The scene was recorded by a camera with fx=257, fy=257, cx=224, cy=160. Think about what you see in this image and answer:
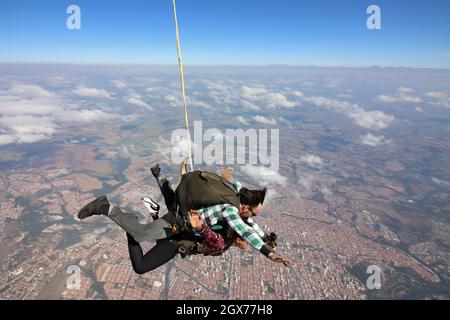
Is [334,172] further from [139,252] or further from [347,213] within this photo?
[139,252]

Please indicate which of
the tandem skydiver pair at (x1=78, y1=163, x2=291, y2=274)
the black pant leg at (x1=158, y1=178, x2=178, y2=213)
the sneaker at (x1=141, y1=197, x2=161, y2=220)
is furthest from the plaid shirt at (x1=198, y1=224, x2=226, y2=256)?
the sneaker at (x1=141, y1=197, x2=161, y2=220)

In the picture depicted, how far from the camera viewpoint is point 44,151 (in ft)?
255

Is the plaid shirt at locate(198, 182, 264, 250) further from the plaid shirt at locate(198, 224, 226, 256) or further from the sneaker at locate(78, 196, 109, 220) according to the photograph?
the sneaker at locate(78, 196, 109, 220)

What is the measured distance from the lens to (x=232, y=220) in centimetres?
330

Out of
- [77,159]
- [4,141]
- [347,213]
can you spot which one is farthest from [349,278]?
[4,141]

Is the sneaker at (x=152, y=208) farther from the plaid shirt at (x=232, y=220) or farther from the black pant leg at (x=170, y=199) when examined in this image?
the plaid shirt at (x=232, y=220)

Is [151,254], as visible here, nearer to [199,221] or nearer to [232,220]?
[199,221]

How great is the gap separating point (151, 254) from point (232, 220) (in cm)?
162

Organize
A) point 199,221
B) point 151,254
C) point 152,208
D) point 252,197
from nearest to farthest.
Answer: point 199,221 → point 252,197 → point 151,254 → point 152,208

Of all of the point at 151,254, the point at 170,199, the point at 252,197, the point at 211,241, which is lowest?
the point at 151,254

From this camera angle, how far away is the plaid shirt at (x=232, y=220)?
321 cm

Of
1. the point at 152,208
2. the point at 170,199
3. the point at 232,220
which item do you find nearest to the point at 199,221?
the point at 232,220

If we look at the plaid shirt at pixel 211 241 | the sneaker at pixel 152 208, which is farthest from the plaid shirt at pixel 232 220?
the sneaker at pixel 152 208
